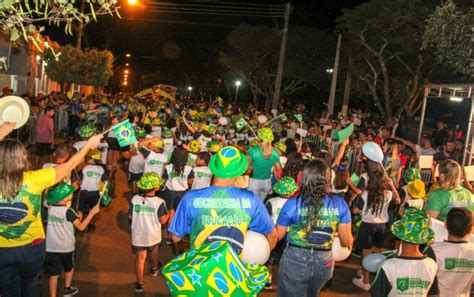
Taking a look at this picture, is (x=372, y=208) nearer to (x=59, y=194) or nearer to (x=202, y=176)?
(x=202, y=176)

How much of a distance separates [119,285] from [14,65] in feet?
79.2

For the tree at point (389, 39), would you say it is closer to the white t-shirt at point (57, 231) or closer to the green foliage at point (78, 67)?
the green foliage at point (78, 67)

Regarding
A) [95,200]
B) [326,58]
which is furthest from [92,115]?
[326,58]

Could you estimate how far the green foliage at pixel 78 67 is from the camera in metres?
28.2

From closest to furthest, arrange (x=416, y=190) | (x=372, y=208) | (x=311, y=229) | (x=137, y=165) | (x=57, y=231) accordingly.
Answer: (x=311, y=229)
(x=57, y=231)
(x=416, y=190)
(x=372, y=208)
(x=137, y=165)

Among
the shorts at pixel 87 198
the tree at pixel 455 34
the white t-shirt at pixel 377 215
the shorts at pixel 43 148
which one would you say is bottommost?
the shorts at pixel 87 198

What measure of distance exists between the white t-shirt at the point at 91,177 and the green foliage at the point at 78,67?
20888mm

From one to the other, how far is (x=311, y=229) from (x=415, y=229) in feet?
2.88

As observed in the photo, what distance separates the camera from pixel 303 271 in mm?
4438

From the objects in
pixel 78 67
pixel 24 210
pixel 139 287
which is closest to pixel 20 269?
pixel 24 210

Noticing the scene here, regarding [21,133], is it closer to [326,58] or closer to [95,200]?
[95,200]

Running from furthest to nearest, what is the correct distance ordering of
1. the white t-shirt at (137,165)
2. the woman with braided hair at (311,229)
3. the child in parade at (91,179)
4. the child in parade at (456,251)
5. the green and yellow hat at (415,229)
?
the white t-shirt at (137,165) → the child in parade at (91,179) → the child in parade at (456,251) → the woman with braided hair at (311,229) → the green and yellow hat at (415,229)

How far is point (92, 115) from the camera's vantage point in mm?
17375

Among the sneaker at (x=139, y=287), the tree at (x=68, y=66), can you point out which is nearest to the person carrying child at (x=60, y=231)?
the sneaker at (x=139, y=287)
